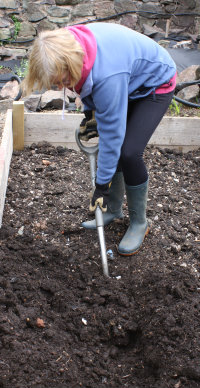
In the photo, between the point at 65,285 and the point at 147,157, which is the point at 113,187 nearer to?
the point at 65,285

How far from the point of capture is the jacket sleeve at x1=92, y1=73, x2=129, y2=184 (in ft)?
6.76

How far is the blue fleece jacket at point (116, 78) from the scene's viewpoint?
6.77 ft

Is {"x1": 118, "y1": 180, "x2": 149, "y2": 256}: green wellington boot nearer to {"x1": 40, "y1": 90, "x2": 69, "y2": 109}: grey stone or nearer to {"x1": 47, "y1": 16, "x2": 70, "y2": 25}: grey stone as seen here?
{"x1": 40, "y1": 90, "x2": 69, "y2": 109}: grey stone

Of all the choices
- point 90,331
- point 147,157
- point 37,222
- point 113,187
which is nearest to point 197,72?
point 147,157

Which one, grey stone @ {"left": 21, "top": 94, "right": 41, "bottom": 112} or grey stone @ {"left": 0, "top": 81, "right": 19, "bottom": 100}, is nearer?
grey stone @ {"left": 21, "top": 94, "right": 41, "bottom": 112}

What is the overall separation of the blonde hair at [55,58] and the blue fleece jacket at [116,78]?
127mm

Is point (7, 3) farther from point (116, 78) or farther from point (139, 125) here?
point (116, 78)

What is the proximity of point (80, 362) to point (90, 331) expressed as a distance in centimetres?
19

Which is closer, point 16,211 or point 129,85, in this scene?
point 129,85

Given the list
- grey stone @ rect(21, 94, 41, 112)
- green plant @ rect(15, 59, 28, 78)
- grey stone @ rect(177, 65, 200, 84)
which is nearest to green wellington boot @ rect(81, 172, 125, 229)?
grey stone @ rect(21, 94, 41, 112)

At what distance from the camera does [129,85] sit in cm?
231

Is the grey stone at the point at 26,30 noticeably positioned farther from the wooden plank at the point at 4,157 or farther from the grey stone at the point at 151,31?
the wooden plank at the point at 4,157

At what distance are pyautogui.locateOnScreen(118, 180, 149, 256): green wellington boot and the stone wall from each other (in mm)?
5036

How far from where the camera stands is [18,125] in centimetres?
374
